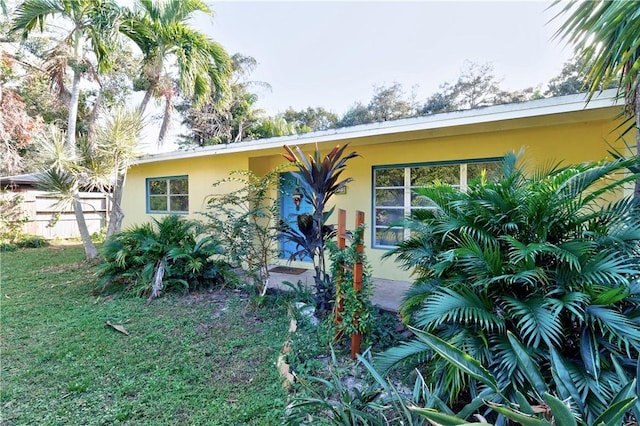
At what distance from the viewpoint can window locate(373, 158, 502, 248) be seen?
5.45 meters

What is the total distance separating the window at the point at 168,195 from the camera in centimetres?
881

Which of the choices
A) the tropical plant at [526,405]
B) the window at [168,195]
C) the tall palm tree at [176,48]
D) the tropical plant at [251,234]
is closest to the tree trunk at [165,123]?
the window at [168,195]

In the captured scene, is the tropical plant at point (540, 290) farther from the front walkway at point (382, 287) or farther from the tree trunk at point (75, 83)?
the tree trunk at point (75, 83)

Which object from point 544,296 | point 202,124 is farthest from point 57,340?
point 202,124

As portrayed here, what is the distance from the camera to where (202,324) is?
426 centimetres

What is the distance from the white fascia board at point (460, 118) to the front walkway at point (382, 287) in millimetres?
2351

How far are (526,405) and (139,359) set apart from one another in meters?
3.42

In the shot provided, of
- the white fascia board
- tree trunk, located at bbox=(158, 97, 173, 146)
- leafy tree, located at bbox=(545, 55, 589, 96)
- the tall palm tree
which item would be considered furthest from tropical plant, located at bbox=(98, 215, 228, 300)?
leafy tree, located at bbox=(545, 55, 589, 96)

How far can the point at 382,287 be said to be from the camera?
5391mm

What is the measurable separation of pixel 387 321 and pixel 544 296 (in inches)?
73.7

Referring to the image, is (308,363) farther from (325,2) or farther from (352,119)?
(352,119)

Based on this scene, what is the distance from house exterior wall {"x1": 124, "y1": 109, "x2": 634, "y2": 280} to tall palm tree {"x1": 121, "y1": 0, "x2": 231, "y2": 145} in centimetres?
202

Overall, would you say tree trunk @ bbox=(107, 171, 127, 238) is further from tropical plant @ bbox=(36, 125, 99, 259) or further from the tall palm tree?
the tall palm tree

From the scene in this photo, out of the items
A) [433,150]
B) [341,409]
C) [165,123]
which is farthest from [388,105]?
[341,409]
